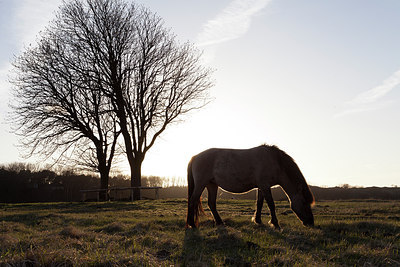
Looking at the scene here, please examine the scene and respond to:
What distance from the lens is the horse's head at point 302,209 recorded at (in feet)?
25.3

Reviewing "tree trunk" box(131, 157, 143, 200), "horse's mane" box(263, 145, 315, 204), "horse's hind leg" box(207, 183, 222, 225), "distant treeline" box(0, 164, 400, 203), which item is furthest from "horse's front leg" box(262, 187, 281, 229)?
"distant treeline" box(0, 164, 400, 203)

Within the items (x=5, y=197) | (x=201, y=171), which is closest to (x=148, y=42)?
(x=201, y=171)

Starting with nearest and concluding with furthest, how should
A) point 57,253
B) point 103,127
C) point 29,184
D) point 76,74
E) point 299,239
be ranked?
point 57,253 → point 299,239 → point 76,74 → point 103,127 → point 29,184

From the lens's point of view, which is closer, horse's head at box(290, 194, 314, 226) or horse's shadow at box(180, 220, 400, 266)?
horse's shadow at box(180, 220, 400, 266)

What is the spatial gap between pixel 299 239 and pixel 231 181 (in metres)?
2.76

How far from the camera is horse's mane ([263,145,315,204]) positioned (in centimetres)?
800

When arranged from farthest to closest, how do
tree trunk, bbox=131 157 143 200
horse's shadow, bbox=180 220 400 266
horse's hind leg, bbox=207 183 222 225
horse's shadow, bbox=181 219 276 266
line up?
tree trunk, bbox=131 157 143 200
horse's hind leg, bbox=207 183 222 225
horse's shadow, bbox=180 220 400 266
horse's shadow, bbox=181 219 276 266

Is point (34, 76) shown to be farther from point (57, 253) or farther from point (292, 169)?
point (57, 253)

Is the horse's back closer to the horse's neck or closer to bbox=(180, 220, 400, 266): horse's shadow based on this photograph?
the horse's neck

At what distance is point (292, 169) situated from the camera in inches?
319

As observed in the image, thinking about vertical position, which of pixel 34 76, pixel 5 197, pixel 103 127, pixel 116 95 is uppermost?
pixel 34 76

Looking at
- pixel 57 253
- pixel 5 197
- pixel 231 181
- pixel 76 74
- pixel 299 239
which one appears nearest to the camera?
pixel 57 253

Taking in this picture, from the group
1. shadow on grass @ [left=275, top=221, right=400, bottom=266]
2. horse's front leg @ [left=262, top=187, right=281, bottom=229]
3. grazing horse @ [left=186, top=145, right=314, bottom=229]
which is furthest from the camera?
grazing horse @ [left=186, top=145, right=314, bottom=229]

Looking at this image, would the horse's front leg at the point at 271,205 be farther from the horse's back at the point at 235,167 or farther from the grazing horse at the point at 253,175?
the horse's back at the point at 235,167
